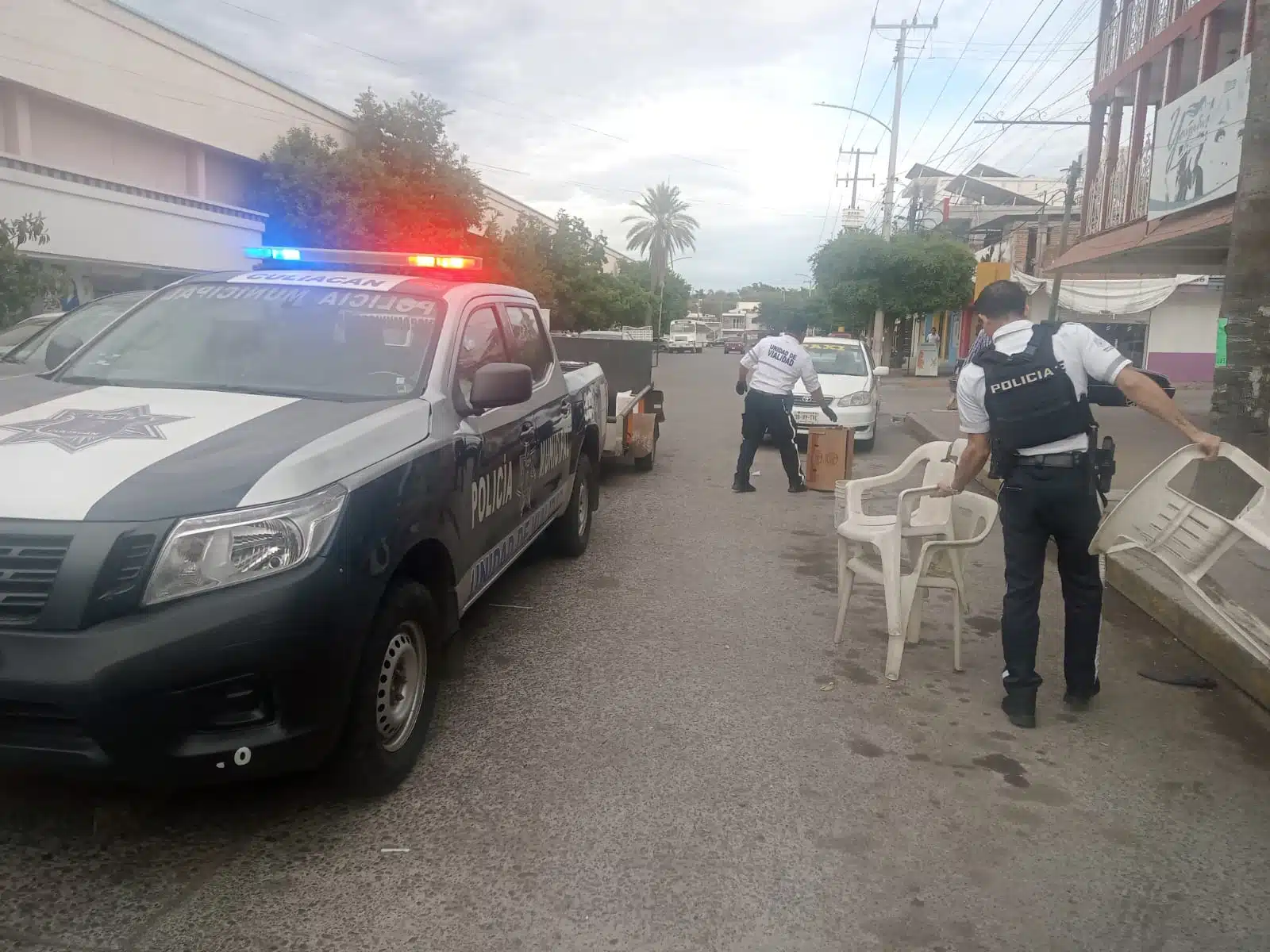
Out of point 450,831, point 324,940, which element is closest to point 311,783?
point 450,831

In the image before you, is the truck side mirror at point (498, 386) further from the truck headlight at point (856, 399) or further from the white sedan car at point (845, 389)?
the truck headlight at point (856, 399)

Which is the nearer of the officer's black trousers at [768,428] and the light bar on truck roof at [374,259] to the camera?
the light bar on truck roof at [374,259]

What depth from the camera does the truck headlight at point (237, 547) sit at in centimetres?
290

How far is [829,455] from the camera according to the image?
1068 centimetres

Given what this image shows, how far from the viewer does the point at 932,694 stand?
4910 millimetres

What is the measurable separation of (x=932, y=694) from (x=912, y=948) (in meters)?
2.13

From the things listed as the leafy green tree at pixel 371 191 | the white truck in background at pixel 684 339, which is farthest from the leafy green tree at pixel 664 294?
the leafy green tree at pixel 371 191

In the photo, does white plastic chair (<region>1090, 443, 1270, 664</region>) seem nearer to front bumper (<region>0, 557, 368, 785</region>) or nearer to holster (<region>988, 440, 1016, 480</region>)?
holster (<region>988, 440, 1016, 480</region>)

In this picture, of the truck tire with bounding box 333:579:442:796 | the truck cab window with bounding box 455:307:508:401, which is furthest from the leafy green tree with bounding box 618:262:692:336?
the truck tire with bounding box 333:579:442:796

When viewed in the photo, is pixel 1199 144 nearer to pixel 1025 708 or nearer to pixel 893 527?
pixel 893 527

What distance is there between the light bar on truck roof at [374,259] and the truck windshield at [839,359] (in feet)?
31.8

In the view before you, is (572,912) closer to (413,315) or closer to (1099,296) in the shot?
(413,315)

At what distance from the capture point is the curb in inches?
193

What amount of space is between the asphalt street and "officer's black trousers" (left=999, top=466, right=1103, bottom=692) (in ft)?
1.08
